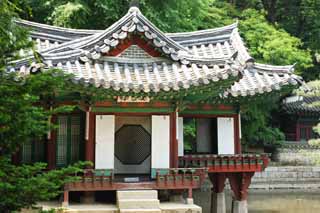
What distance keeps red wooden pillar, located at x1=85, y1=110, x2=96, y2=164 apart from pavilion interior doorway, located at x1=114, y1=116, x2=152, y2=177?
1176 millimetres

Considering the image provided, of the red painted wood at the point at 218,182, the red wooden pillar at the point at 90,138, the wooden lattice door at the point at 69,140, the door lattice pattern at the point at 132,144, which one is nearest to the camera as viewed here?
the red wooden pillar at the point at 90,138

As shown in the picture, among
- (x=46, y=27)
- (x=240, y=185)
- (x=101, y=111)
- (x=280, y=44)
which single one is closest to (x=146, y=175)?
(x=101, y=111)

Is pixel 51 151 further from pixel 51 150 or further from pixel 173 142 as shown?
pixel 173 142

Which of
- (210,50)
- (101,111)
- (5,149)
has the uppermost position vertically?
(210,50)

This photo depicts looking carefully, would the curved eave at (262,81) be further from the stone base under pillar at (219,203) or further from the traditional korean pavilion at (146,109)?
the stone base under pillar at (219,203)

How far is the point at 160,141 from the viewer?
9.62 m

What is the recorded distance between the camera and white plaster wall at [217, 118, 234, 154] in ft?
37.0

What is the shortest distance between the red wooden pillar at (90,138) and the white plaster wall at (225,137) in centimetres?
352

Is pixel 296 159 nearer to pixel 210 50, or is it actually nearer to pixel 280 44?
pixel 280 44

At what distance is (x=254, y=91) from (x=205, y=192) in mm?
12569

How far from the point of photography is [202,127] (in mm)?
12023

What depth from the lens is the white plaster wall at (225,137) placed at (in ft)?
37.0

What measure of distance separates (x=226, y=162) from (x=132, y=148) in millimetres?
2347

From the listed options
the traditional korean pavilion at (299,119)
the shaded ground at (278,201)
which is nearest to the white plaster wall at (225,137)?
the shaded ground at (278,201)
